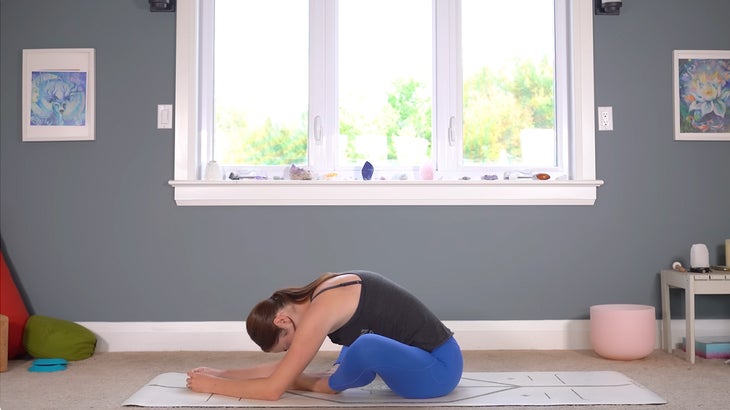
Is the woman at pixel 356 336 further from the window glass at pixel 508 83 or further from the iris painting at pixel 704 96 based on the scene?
the iris painting at pixel 704 96

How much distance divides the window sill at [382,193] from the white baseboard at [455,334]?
24.4 inches

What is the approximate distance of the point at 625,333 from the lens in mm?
3486

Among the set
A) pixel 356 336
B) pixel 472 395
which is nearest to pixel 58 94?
pixel 356 336

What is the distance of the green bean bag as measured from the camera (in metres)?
3.55

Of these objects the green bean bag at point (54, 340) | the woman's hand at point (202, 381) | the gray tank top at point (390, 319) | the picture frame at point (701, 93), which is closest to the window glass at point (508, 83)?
the picture frame at point (701, 93)

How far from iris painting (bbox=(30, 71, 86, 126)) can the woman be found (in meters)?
1.93

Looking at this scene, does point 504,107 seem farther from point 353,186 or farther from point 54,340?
point 54,340

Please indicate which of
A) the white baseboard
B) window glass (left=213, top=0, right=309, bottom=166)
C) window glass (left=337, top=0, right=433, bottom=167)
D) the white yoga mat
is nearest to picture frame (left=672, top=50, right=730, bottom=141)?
the white baseboard

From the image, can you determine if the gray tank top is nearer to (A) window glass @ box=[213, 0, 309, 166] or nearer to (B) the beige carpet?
(B) the beige carpet

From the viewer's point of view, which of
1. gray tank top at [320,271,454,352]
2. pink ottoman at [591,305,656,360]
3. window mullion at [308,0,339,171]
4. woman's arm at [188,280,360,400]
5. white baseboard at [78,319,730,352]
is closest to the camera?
woman's arm at [188,280,360,400]

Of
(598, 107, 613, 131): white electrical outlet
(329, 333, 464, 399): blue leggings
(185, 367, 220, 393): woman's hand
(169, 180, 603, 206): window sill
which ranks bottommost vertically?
(185, 367, 220, 393): woman's hand

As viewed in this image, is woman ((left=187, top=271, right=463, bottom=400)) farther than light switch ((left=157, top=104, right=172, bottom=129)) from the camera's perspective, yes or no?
No

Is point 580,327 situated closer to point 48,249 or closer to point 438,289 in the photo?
point 438,289

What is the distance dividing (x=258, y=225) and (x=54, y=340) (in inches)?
43.1
